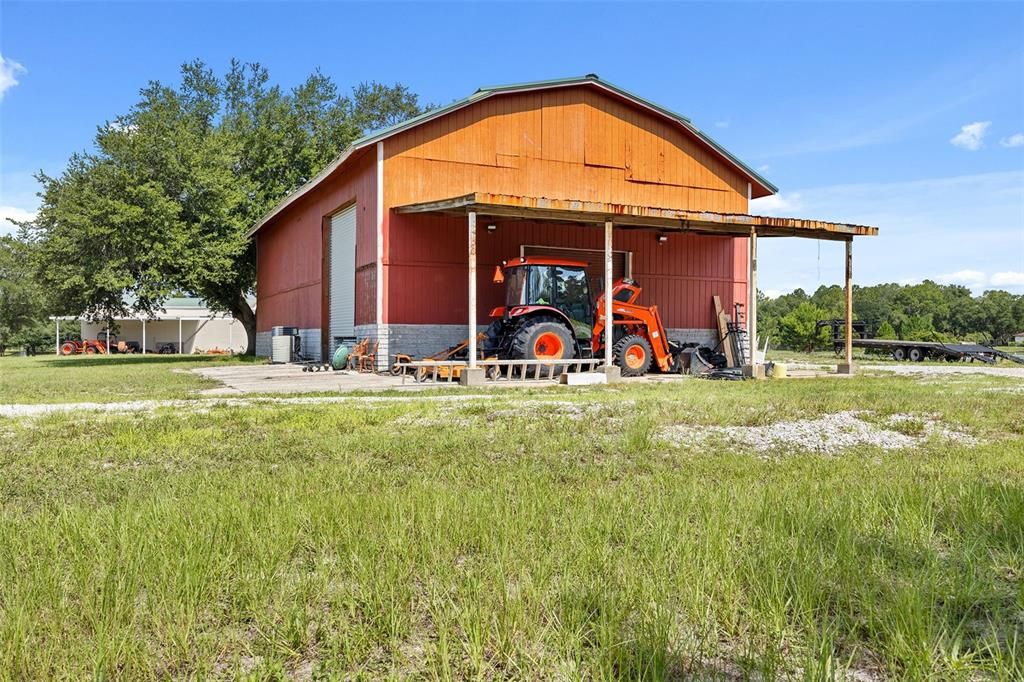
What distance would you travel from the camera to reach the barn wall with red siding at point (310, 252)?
16.8 meters

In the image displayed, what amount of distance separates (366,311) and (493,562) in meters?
14.7

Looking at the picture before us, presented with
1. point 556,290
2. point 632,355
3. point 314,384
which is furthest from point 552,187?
point 314,384

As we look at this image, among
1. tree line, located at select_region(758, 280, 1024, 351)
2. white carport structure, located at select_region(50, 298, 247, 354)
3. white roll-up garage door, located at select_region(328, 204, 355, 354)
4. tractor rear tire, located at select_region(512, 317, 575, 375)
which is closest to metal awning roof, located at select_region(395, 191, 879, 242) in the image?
tractor rear tire, located at select_region(512, 317, 575, 375)

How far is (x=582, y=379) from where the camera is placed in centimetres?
1284

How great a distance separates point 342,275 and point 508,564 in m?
17.8

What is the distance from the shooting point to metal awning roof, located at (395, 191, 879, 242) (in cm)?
1316

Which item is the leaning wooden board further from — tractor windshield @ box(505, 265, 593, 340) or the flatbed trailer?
the flatbed trailer

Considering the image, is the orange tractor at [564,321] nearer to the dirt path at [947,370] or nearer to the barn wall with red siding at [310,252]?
the barn wall with red siding at [310,252]

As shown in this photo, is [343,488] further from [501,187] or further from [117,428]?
[501,187]

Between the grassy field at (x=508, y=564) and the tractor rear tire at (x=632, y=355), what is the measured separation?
9.19 m

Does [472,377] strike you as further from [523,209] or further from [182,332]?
[182,332]

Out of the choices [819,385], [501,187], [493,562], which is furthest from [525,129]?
[493,562]

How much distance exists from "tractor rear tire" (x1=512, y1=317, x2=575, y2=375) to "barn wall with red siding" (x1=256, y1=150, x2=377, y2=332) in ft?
14.0

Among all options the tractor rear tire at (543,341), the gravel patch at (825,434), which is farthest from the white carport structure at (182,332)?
the gravel patch at (825,434)
